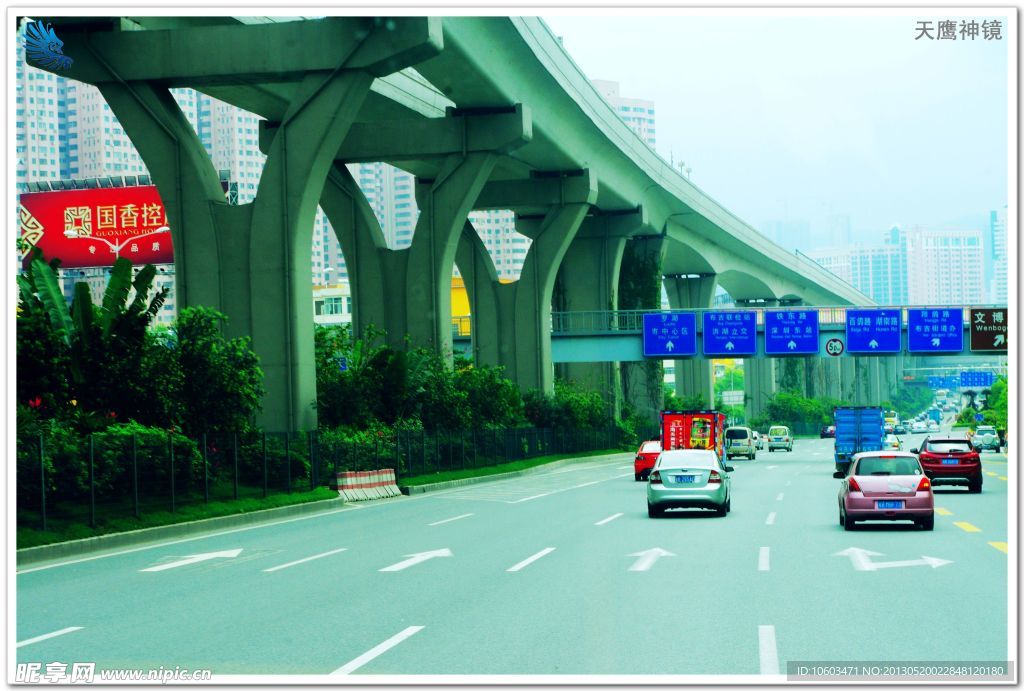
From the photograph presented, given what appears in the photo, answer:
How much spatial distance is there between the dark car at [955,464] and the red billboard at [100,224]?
43475 mm

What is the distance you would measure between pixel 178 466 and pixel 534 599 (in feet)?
46.3

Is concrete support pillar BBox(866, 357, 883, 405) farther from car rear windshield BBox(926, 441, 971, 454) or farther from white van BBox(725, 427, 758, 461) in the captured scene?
car rear windshield BBox(926, 441, 971, 454)

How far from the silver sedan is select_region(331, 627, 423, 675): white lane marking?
1491cm

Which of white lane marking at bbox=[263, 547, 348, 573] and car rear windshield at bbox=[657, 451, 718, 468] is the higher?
car rear windshield at bbox=[657, 451, 718, 468]

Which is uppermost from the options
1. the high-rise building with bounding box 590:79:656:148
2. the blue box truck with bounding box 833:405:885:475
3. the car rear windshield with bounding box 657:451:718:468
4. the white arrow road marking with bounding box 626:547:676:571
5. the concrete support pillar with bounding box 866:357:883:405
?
the high-rise building with bounding box 590:79:656:148

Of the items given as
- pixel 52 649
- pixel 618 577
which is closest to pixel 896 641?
pixel 618 577

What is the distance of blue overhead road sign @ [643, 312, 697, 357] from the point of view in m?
64.5

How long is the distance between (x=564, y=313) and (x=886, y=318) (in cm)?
1817

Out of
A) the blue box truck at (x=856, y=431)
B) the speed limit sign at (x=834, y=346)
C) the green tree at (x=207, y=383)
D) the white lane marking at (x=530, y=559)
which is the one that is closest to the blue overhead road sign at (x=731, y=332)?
the speed limit sign at (x=834, y=346)

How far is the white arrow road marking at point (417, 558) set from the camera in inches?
681

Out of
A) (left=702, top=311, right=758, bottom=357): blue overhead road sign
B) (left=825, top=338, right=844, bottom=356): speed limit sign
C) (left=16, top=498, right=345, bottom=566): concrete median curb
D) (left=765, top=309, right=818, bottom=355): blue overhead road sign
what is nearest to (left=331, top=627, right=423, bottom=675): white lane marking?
(left=16, top=498, right=345, bottom=566): concrete median curb

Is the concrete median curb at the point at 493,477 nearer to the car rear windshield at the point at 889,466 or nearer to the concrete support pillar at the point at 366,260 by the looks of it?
the concrete support pillar at the point at 366,260

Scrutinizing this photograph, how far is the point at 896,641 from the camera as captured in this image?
10.5 m

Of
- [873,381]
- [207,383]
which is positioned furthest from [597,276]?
[873,381]
